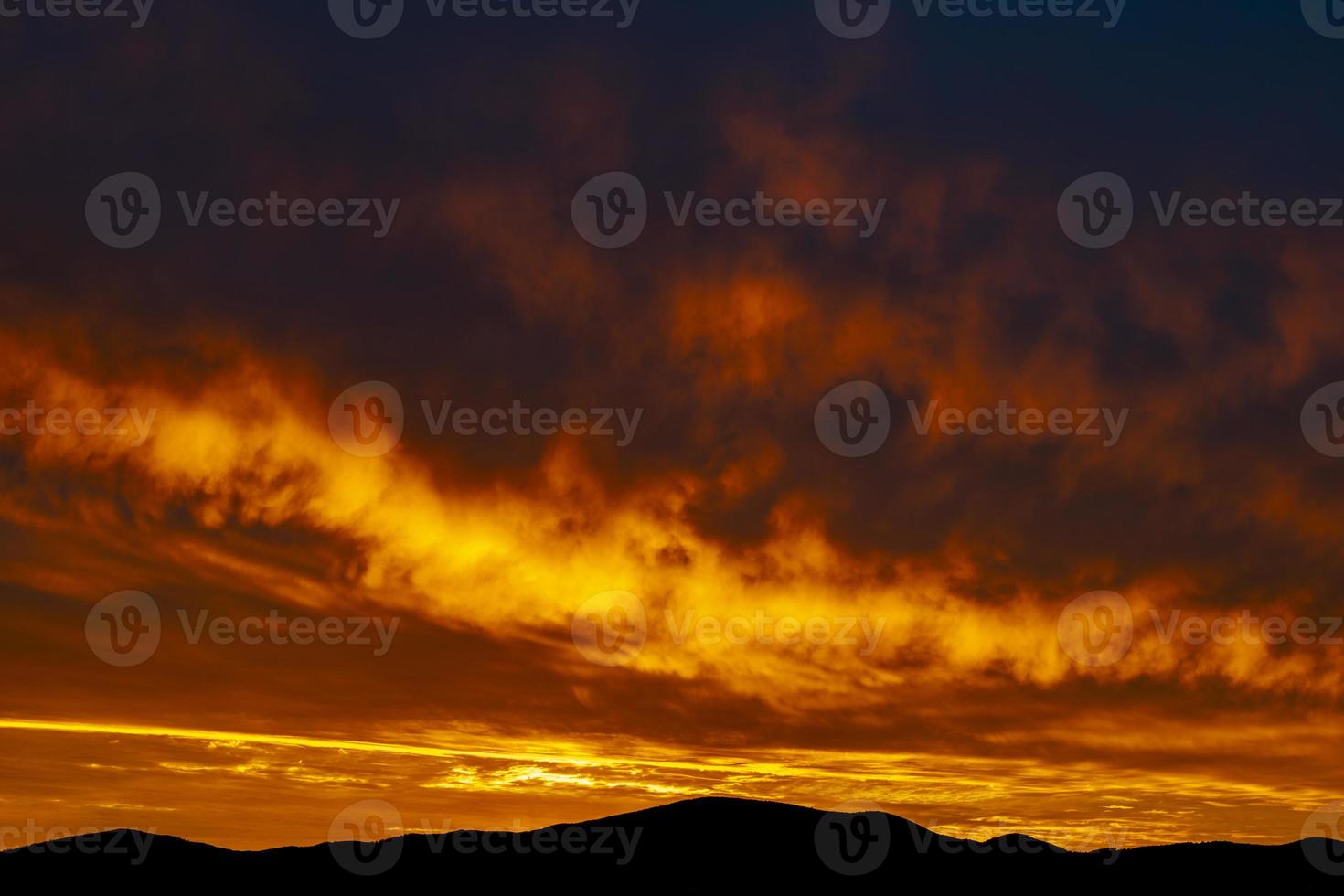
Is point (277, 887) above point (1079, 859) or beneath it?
beneath

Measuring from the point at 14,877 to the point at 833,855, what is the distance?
4263 inches

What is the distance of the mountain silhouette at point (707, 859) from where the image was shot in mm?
146250

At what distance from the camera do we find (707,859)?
160125 mm

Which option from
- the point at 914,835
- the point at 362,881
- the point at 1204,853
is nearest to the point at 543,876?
the point at 362,881

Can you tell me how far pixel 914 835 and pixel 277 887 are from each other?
8864 cm

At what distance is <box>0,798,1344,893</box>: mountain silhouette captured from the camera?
146250mm

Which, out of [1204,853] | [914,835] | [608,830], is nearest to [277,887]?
[608,830]

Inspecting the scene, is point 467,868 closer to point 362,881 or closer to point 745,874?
point 362,881

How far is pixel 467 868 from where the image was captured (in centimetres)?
16162

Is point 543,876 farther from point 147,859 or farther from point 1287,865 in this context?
point 1287,865

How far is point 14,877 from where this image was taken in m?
153

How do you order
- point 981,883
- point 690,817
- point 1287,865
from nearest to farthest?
point 1287,865 → point 981,883 → point 690,817

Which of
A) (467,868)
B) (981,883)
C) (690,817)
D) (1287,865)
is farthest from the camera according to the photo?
(690,817)

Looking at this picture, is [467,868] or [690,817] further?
[690,817]
